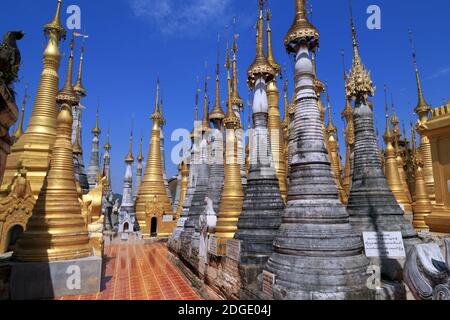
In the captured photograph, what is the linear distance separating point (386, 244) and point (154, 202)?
22.5 meters

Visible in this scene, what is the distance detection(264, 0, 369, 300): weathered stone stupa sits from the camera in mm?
6352

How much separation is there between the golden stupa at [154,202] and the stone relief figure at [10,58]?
22372 millimetres

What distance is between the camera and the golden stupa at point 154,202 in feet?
89.6

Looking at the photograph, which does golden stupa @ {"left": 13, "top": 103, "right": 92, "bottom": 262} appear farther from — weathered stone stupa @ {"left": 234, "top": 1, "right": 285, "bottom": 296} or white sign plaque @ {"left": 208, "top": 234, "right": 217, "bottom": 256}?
weathered stone stupa @ {"left": 234, "top": 1, "right": 285, "bottom": 296}

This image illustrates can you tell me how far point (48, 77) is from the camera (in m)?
16.1

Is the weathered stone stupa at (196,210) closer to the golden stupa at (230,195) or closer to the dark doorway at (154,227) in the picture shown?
the golden stupa at (230,195)

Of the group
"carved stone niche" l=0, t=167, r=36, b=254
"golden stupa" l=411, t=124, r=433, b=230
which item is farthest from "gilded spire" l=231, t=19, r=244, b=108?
"golden stupa" l=411, t=124, r=433, b=230

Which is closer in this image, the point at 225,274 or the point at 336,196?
the point at 336,196

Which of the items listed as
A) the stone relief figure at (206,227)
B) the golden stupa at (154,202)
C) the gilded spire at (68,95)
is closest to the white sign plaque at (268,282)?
the stone relief figure at (206,227)

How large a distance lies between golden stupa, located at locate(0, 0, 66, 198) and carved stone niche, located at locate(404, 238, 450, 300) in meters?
13.6
